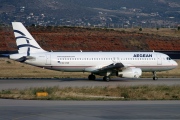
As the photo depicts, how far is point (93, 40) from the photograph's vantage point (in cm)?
11075

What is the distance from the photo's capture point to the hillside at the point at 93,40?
105 meters

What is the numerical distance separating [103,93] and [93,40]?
68331mm

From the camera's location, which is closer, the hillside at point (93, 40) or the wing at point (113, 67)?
the wing at point (113, 67)

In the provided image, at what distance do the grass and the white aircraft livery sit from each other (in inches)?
417

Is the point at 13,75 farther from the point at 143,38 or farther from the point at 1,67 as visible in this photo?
the point at 143,38

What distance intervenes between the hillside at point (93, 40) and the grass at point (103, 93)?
5497 cm

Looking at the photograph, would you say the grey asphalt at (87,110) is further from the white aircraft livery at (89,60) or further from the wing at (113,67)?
the wing at (113,67)

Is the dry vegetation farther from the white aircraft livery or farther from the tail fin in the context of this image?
the tail fin

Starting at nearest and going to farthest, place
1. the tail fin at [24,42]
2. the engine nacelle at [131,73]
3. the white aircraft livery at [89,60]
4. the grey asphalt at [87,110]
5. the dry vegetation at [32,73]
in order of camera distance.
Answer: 1. the grey asphalt at [87,110]
2. the engine nacelle at [131,73]
3. the white aircraft livery at [89,60]
4. the tail fin at [24,42]
5. the dry vegetation at [32,73]

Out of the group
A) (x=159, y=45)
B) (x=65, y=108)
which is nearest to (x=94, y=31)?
(x=159, y=45)

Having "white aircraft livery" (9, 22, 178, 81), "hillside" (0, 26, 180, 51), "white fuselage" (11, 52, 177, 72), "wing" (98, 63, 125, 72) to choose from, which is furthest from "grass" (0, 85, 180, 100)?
"hillside" (0, 26, 180, 51)

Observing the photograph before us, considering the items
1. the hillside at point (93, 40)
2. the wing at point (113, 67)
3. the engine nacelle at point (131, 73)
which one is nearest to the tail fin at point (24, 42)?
the wing at point (113, 67)

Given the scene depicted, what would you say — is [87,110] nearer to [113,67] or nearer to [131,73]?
[131,73]

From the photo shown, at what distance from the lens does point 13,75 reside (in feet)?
210
